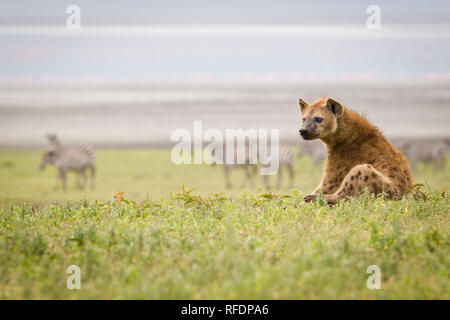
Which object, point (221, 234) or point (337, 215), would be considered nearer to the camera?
point (221, 234)

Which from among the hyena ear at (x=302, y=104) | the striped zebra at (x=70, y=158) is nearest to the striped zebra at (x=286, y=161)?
the striped zebra at (x=70, y=158)

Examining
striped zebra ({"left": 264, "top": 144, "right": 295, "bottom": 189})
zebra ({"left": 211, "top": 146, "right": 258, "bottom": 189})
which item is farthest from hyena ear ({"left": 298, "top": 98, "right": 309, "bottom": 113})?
striped zebra ({"left": 264, "top": 144, "right": 295, "bottom": 189})

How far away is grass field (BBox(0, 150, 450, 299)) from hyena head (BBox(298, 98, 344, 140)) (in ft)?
3.36

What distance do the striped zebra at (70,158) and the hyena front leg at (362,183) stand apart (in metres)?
19.0

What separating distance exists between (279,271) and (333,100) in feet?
12.4

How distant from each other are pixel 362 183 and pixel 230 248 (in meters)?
2.79

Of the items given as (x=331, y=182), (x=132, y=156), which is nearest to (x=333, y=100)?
(x=331, y=182)

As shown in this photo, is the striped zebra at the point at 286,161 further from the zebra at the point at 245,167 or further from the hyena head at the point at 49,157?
the hyena head at the point at 49,157

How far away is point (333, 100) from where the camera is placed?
8.27 metres

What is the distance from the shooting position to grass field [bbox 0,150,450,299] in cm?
492

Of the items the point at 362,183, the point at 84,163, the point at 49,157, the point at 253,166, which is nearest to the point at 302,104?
the point at 362,183

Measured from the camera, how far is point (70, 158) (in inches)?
1014

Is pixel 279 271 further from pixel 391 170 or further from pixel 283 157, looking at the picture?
pixel 283 157
